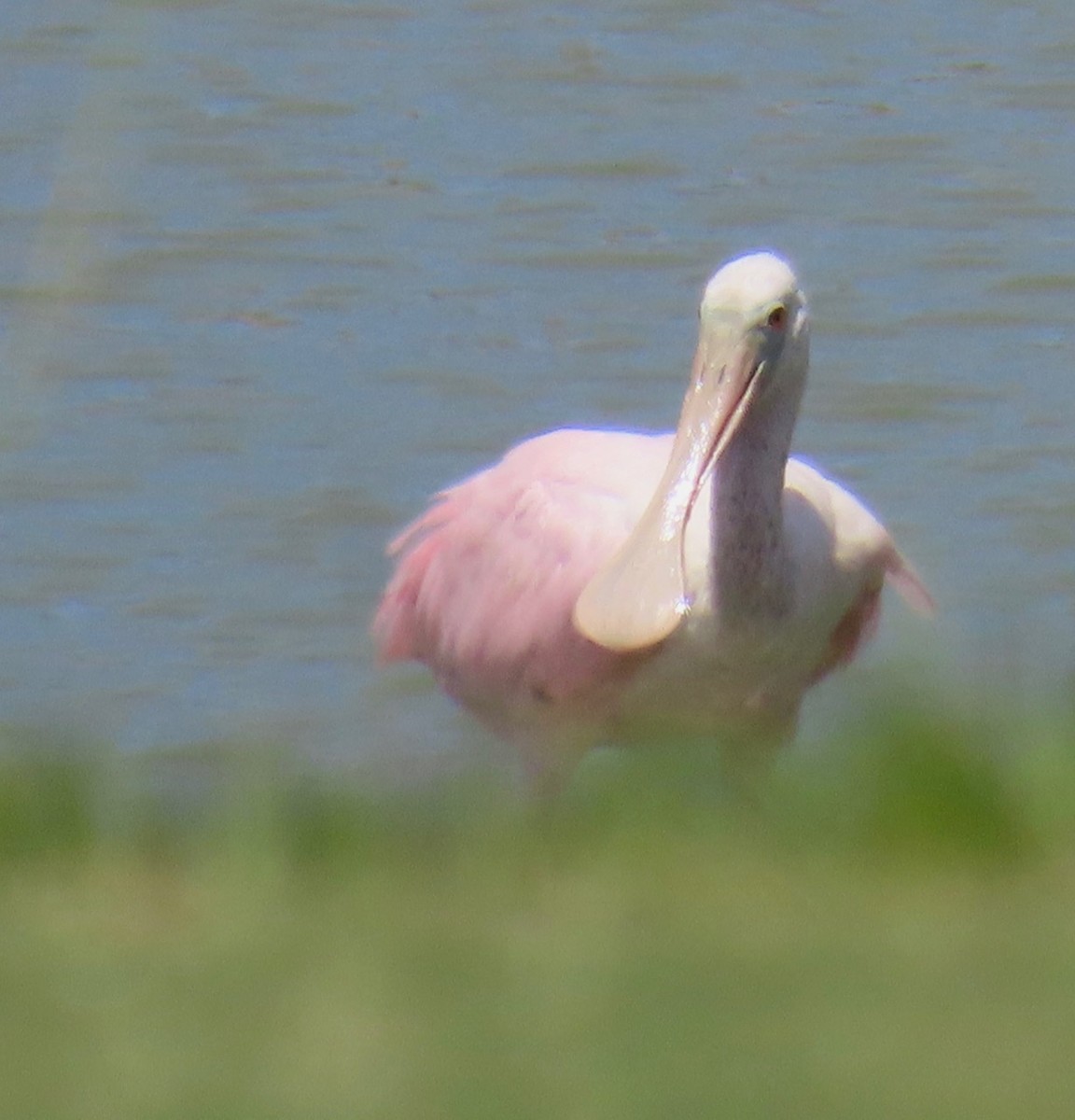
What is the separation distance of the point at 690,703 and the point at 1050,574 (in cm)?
331

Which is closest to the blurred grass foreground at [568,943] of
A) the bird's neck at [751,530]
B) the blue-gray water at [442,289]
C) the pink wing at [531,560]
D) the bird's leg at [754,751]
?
the bird's leg at [754,751]

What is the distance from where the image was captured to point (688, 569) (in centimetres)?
540

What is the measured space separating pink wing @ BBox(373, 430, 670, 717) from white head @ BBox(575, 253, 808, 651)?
0.73 ft

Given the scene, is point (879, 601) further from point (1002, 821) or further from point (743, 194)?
point (743, 194)

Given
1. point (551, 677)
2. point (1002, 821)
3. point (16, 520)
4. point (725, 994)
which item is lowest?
point (16, 520)

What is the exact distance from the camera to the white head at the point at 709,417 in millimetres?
5160

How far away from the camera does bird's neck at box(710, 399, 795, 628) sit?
536 cm

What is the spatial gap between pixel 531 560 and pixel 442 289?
203 inches

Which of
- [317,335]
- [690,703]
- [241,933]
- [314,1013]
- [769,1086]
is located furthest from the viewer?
[317,335]

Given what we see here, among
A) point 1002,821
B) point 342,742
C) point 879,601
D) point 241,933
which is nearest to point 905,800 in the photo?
point 1002,821

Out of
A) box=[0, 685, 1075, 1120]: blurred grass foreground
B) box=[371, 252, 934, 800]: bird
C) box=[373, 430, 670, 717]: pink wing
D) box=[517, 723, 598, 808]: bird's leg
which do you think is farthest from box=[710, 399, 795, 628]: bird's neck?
box=[0, 685, 1075, 1120]: blurred grass foreground

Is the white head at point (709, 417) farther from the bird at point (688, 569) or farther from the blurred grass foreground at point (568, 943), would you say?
the blurred grass foreground at point (568, 943)

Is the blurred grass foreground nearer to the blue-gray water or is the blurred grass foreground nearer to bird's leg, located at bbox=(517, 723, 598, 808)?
bird's leg, located at bbox=(517, 723, 598, 808)

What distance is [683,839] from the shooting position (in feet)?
10.2
